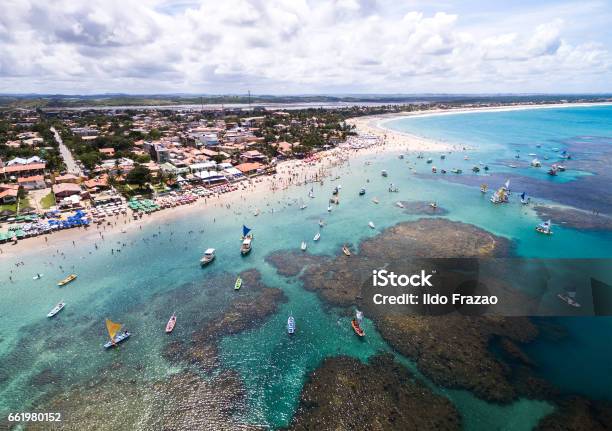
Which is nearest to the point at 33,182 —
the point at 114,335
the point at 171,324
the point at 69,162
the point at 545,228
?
the point at 69,162

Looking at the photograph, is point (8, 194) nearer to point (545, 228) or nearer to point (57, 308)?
point (57, 308)

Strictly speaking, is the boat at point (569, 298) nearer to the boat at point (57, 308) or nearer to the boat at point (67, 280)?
the boat at point (57, 308)

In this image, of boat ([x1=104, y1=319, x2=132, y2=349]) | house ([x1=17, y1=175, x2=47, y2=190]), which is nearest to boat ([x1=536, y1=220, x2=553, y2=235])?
boat ([x1=104, y1=319, x2=132, y2=349])

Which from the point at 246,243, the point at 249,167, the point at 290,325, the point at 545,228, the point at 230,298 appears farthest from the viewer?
the point at 249,167

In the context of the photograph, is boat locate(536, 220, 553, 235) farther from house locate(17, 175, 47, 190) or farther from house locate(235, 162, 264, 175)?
house locate(17, 175, 47, 190)

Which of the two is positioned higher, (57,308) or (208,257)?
(208,257)

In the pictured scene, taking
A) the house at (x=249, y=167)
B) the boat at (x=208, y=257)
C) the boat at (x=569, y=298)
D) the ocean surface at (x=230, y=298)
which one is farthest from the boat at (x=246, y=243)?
the boat at (x=569, y=298)
